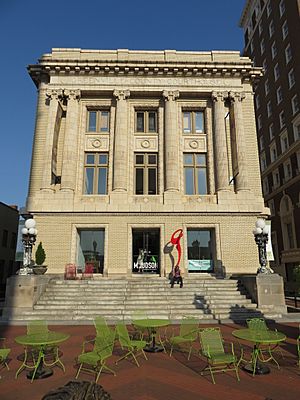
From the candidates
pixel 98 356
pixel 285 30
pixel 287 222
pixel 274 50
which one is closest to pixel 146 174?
pixel 98 356

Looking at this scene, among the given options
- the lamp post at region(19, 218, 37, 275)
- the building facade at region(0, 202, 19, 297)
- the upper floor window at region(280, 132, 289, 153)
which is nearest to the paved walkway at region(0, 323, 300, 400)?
the lamp post at region(19, 218, 37, 275)

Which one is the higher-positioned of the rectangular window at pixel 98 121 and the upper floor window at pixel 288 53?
the upper floor window at pixel 288 53

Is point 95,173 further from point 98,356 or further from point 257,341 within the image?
point 257,341

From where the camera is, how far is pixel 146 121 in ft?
81.6

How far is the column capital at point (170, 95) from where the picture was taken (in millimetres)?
24031

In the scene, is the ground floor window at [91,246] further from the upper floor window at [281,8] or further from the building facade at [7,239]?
the upper floor window at [281,8]

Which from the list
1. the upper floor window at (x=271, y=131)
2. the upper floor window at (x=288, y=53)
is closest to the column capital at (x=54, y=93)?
the upper floor window at (x=288, y=53)

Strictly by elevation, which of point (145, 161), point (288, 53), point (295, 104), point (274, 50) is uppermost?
point (274, 50)

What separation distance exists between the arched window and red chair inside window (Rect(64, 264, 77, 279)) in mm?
25918

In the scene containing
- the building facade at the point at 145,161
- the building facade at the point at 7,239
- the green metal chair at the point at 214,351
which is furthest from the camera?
the building facade at the point at 7,239

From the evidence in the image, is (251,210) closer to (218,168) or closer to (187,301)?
(218,168)

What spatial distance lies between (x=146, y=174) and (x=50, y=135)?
804 centimetres

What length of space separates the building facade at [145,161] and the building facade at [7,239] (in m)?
Answer: 12.7

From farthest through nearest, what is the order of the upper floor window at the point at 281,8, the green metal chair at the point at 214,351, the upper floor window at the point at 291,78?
the upper floor window at the point at 281,8
the upper floor window at the point at 291,78
the green metal chair at the point at 214,351
